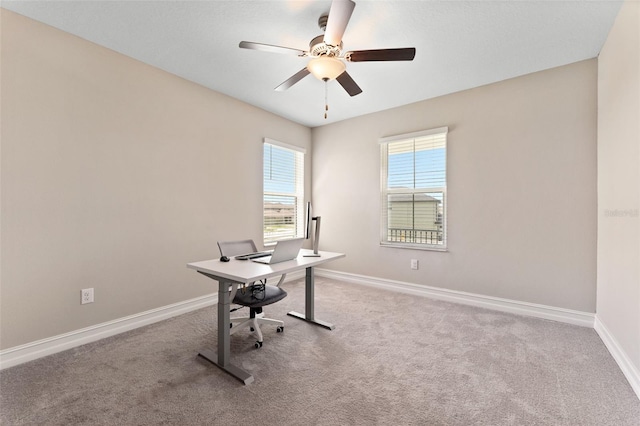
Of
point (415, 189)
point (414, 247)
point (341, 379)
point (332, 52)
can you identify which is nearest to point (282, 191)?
point (415, 189)

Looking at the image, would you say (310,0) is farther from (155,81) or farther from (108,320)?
(108,320)

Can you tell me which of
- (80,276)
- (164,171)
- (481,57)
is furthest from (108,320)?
(481,57)

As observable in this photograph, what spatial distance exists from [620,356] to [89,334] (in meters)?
4.11

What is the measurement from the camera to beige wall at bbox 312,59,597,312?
2727 millimetres

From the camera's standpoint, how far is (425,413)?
156cm

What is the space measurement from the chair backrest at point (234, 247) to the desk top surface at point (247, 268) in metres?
0.24

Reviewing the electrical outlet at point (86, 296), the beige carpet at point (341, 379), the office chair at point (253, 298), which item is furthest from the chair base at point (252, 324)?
the electrical outlet at point (86, 296)

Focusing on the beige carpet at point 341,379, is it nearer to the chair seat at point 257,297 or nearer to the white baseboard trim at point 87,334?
the white baseboard trim at point 87,334

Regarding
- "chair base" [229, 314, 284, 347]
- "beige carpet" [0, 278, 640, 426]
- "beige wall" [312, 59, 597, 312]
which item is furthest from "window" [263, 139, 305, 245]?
"beige carpet" [0, 278, 640, 426]

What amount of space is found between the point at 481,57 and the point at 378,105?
55.5 inches

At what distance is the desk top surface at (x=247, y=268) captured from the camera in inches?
71.1

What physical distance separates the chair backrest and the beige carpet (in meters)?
0.75

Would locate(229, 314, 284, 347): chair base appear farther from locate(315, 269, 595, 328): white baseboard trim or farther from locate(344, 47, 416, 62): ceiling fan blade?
locate(344, 47, 416, 62): ceiling fan blade

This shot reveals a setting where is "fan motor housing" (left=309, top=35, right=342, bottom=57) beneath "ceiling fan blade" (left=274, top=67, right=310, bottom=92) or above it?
above
